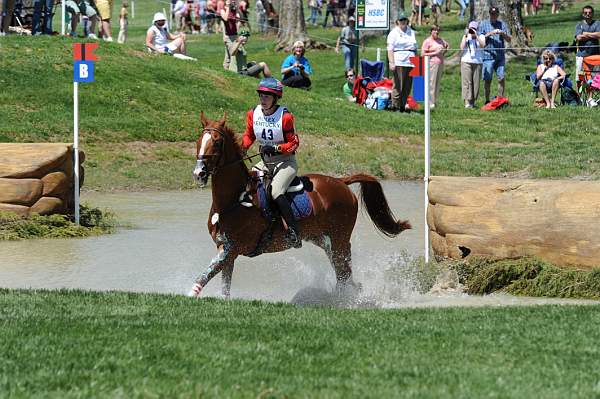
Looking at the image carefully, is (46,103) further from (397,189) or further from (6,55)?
(397,189)

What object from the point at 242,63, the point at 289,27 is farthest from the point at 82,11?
the point at 289,27

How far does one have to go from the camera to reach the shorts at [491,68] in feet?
92.6

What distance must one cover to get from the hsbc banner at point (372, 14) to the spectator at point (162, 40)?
451 cm

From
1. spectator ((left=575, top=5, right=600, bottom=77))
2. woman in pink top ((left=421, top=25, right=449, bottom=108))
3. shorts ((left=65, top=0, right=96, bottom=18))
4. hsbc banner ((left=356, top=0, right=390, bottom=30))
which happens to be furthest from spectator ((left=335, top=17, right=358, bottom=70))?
shorts ((left=65, top=0, right=96, bottom=18))

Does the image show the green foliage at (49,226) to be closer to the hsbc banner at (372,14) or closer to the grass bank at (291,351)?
the grass bank at (291,351)

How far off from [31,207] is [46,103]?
27.7 feet

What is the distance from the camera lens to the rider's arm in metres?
11.7

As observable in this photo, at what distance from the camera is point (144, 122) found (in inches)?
933

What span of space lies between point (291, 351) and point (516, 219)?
4510 mm

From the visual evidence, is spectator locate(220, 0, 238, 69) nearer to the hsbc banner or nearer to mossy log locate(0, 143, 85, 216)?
the hsbc banner

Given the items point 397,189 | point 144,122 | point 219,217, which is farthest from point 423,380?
point 144,122

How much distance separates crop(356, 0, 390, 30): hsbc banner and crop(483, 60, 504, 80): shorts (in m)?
3.29

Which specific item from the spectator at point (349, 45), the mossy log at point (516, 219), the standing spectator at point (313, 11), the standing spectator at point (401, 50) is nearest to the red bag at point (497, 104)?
the standing spectator at point (401, 50)

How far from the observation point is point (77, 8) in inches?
1131
